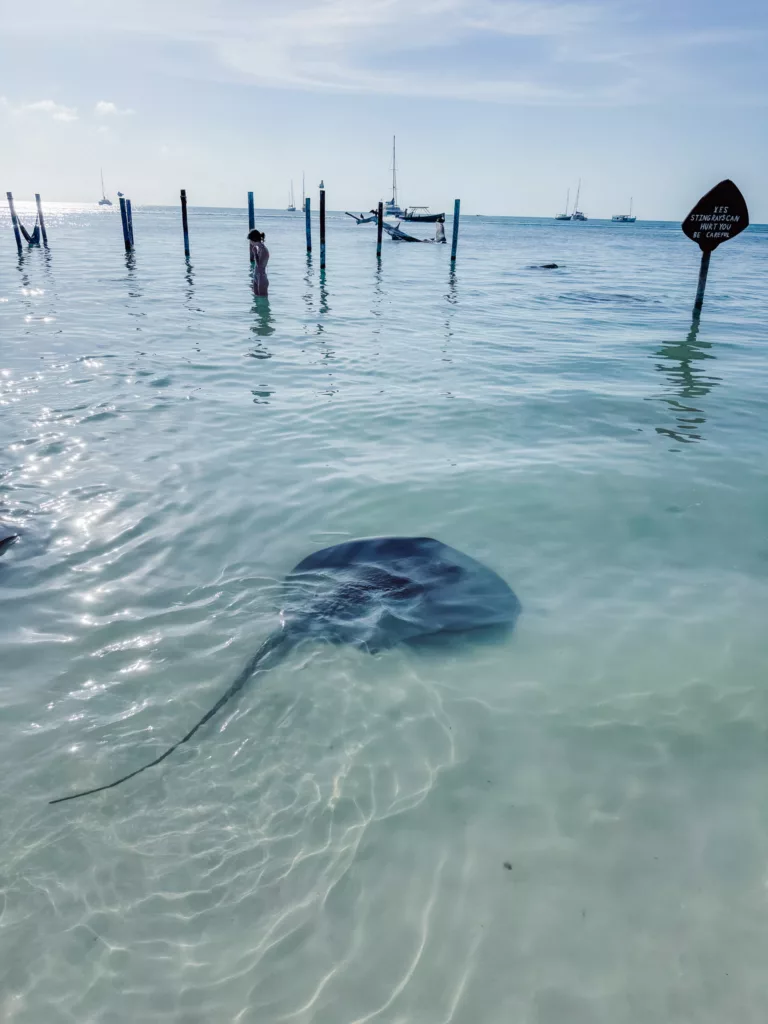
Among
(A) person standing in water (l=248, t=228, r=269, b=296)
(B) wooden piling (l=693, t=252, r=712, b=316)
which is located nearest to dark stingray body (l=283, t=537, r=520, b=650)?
(B) wooden piling (l=693, t=252, r=712, b=316)

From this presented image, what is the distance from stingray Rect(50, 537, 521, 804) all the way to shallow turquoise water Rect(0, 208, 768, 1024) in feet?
0.46

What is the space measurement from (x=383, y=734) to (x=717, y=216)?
14681mm

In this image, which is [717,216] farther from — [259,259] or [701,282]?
[259,259]

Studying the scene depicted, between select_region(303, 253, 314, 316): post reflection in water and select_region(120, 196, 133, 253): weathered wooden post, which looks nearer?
select_region(303, 253, 314, 316): post reflection in water

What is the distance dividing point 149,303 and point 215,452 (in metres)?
11.7

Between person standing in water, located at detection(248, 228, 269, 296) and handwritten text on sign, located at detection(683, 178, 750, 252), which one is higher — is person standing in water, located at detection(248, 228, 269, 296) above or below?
below

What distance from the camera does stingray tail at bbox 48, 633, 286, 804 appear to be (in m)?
2.88

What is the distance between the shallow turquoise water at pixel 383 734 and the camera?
2.29m

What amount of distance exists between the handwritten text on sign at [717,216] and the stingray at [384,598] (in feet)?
39.6

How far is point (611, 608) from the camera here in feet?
14.5

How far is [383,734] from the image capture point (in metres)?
3.31

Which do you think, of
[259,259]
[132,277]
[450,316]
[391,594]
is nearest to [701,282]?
[450,316]

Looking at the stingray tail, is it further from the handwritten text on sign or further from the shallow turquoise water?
the handwritten text on sign

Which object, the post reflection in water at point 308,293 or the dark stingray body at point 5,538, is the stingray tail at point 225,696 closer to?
the dark stingray body at point 5,538
